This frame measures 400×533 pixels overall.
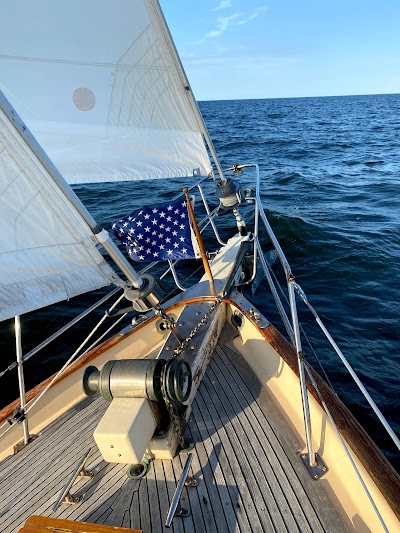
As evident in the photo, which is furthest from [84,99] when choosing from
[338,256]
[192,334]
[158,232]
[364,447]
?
[338,256]

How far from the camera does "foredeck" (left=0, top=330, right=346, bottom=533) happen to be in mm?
2832

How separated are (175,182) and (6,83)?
16.7m

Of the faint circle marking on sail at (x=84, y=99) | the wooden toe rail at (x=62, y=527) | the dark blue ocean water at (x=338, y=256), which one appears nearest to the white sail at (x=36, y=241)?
the wooden toe rail at (x=62, y=527)

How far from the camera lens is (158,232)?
12.5 ft

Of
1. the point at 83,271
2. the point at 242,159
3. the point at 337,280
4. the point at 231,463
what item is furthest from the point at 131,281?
the point at 242,159

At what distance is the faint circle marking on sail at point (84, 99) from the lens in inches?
176

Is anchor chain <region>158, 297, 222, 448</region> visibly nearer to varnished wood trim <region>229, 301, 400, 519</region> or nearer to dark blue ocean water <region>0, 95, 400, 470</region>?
varnished wood trim <region>229, 301, 400, 519</region>

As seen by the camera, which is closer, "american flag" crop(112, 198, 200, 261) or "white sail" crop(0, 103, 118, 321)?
"white sail" crop(0, 103, 118, 321)

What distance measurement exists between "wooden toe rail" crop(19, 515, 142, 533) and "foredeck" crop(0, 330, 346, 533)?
539 mm

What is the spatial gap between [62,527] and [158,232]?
2694mm

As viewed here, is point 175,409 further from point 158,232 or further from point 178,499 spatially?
point 158,232

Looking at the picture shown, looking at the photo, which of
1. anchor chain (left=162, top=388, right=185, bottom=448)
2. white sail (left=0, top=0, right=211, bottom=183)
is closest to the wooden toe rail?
anchor chain (left=162, top=388, right=185, bottom=448)

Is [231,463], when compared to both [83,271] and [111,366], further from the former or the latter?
[83,271]

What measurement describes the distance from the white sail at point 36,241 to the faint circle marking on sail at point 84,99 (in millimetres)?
2443
